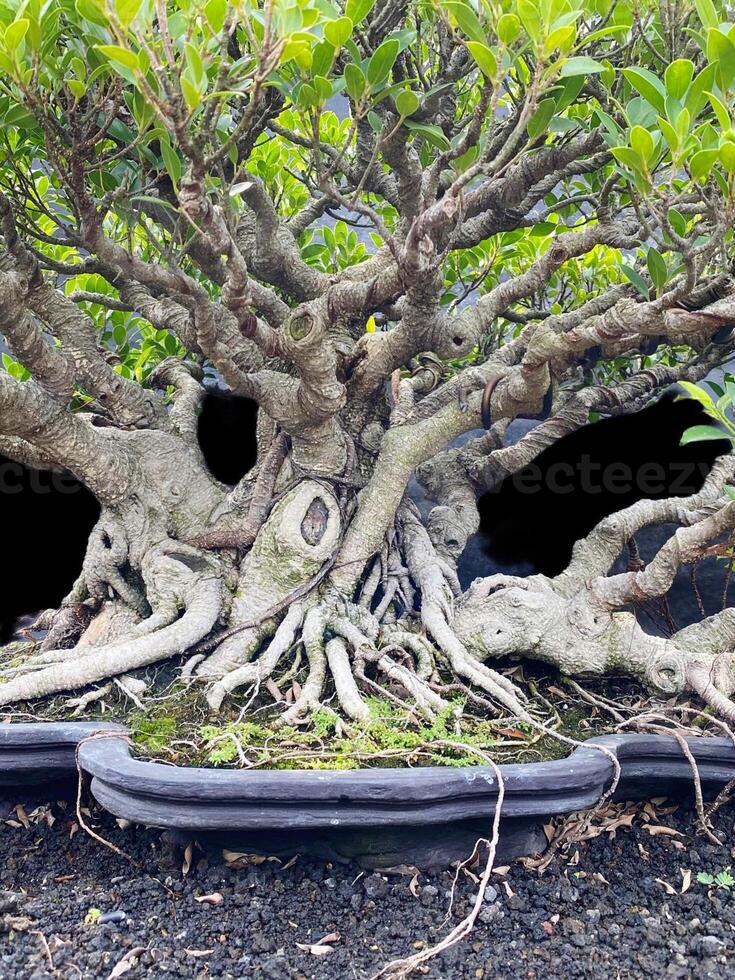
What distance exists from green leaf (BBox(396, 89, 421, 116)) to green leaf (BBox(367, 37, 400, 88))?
0.17 feet

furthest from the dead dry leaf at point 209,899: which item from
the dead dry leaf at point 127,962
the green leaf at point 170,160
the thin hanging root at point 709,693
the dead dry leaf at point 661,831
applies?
the green leaf at point 170,160

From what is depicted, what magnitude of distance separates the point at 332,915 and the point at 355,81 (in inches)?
51.7

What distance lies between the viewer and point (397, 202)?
1.79 m

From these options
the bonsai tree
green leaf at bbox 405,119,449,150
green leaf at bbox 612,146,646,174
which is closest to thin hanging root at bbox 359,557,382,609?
the bonsai tree

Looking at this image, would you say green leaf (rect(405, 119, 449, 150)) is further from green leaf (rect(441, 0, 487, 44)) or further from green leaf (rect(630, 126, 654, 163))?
green leaf (rect(630, 126, 654, 163))

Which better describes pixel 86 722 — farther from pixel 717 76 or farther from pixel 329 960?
pixel 717 76

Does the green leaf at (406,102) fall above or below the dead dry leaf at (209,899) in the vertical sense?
above

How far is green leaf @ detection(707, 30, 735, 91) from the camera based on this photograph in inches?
39.1

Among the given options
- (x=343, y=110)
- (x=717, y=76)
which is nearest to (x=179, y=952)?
(x=717, y=76)

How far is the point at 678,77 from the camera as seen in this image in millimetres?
1046

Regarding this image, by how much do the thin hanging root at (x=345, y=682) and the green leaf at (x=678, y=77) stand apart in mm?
1115

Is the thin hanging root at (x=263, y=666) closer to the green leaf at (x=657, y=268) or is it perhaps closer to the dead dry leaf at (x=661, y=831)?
the dead dry leaf at (x=661, y=831)

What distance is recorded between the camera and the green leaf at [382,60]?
113cm

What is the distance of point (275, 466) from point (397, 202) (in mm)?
712
